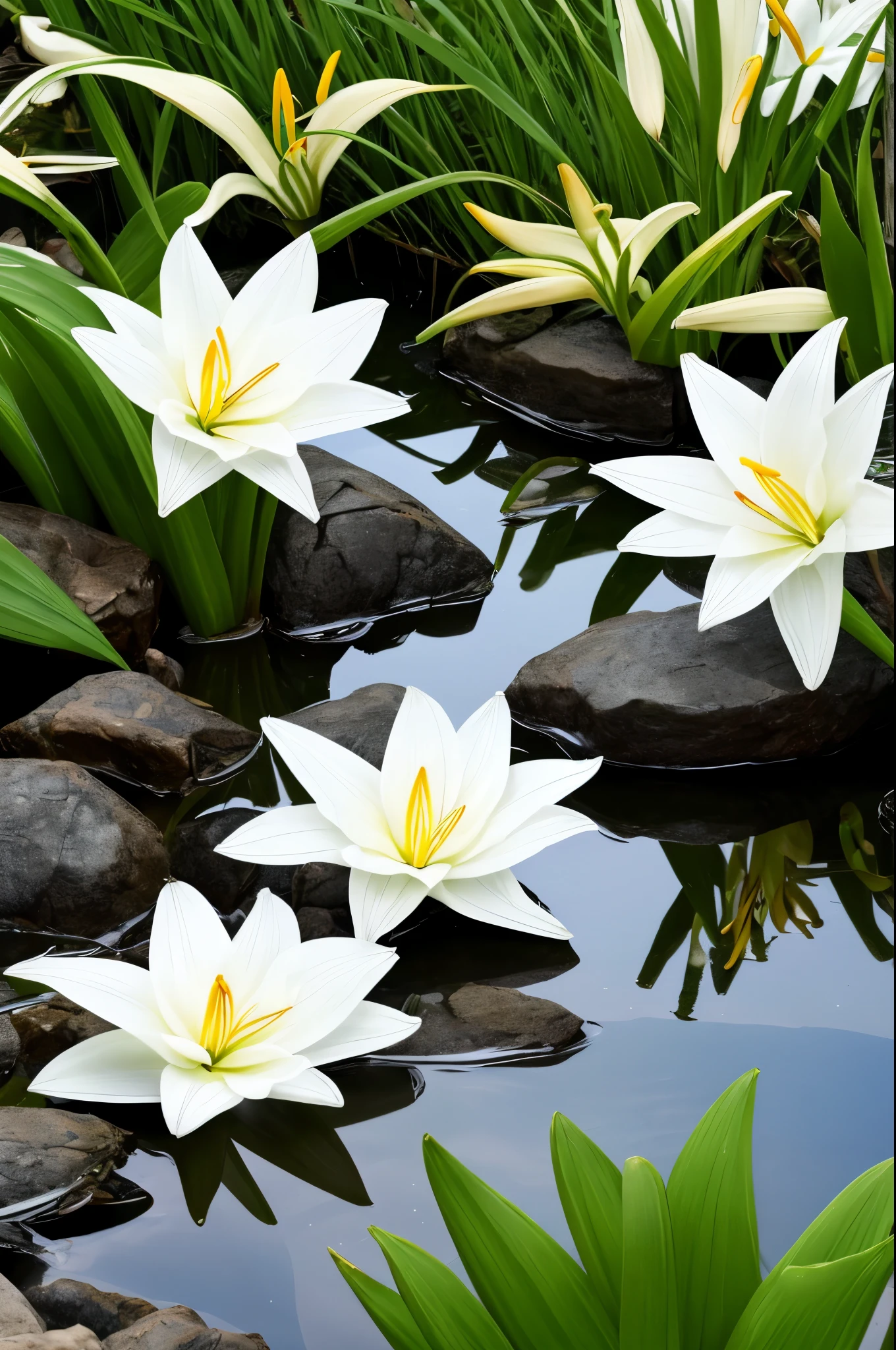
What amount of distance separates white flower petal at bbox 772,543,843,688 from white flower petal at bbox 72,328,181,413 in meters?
0.47

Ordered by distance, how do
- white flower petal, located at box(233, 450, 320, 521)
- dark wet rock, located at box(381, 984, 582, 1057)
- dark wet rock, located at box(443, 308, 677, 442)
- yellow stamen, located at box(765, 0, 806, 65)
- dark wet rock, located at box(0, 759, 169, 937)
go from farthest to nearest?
dark wet rock, located at box(443, 308, 677, 442)
yellow stamen, located at box(765, 0, 806, 65)
white flower petal, located at box(233, 450, 320, 521)
dark wet rock, located at box(0, 759, 169, 937)
dark wet rock, located at box(381, 984, 582, 1057)

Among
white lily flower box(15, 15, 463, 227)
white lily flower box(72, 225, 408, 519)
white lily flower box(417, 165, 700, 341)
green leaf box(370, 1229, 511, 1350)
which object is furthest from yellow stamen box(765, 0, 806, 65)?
green leaf box(370, 1229, 511, 1350)

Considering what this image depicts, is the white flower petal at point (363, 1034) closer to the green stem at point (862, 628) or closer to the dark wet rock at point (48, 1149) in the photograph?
the dark wet rock at point (48, 1149)

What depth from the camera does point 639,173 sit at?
1291 millimetres

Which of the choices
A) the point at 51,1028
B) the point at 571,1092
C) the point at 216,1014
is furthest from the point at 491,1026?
the point at 51,1028

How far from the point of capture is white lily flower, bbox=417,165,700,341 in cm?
112

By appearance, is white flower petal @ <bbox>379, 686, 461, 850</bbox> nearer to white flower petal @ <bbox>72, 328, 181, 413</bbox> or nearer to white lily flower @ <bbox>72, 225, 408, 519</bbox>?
white lily flower @ <bbox>72, 225, 408, 519</bbox>

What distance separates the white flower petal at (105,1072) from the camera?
0.67 meters

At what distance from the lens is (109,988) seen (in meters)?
0.70

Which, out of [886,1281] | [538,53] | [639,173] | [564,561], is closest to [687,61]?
[639,173]

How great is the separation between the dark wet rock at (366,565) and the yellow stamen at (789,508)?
347mm

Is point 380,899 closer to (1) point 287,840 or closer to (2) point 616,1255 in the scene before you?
(1) point 287,840

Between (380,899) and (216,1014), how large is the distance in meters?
0.14

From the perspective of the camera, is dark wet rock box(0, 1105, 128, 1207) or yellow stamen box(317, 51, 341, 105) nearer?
dark wet rock box(0, 1105, 128, 1207)
